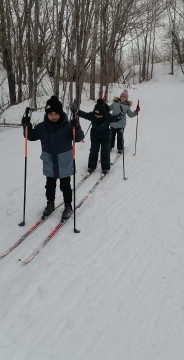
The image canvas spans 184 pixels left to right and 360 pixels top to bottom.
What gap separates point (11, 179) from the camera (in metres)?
6.32

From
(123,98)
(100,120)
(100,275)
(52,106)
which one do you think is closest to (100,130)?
(100,120)

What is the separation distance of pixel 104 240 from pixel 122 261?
54cm

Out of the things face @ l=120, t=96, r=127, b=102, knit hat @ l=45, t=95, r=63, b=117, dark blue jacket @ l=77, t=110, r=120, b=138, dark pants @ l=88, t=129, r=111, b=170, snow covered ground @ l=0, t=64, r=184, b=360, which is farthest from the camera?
face @ l=120, t=96, r=127, b=102

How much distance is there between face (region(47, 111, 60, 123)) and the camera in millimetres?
4273

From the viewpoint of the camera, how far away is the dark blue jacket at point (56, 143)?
175 inches

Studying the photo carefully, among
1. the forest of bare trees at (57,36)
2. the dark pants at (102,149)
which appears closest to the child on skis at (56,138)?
the dark pants at (102,149)

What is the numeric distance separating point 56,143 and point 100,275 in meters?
1.97

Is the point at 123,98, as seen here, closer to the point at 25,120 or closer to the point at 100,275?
Answer: the point at 25,120

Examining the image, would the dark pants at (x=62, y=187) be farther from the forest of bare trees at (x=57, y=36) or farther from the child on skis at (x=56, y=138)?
the forest of bare trees at (x=57, y=36)

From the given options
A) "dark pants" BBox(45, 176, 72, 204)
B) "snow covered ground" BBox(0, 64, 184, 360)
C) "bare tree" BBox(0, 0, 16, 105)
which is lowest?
"snow covered ground" BBox(0, 64, 184, 360)

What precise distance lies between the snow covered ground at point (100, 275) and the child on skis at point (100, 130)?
32 cm

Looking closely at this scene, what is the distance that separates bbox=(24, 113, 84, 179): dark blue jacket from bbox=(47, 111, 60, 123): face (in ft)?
0.21

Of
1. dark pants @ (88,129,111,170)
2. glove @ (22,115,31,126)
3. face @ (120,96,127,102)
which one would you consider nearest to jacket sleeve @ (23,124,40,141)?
glove @ (22,115,31,126)

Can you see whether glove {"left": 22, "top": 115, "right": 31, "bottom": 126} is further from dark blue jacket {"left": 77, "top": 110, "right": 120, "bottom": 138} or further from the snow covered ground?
dark blue jacket {"left": 77, "top": 110, "right": 120, "bottom": 138}
